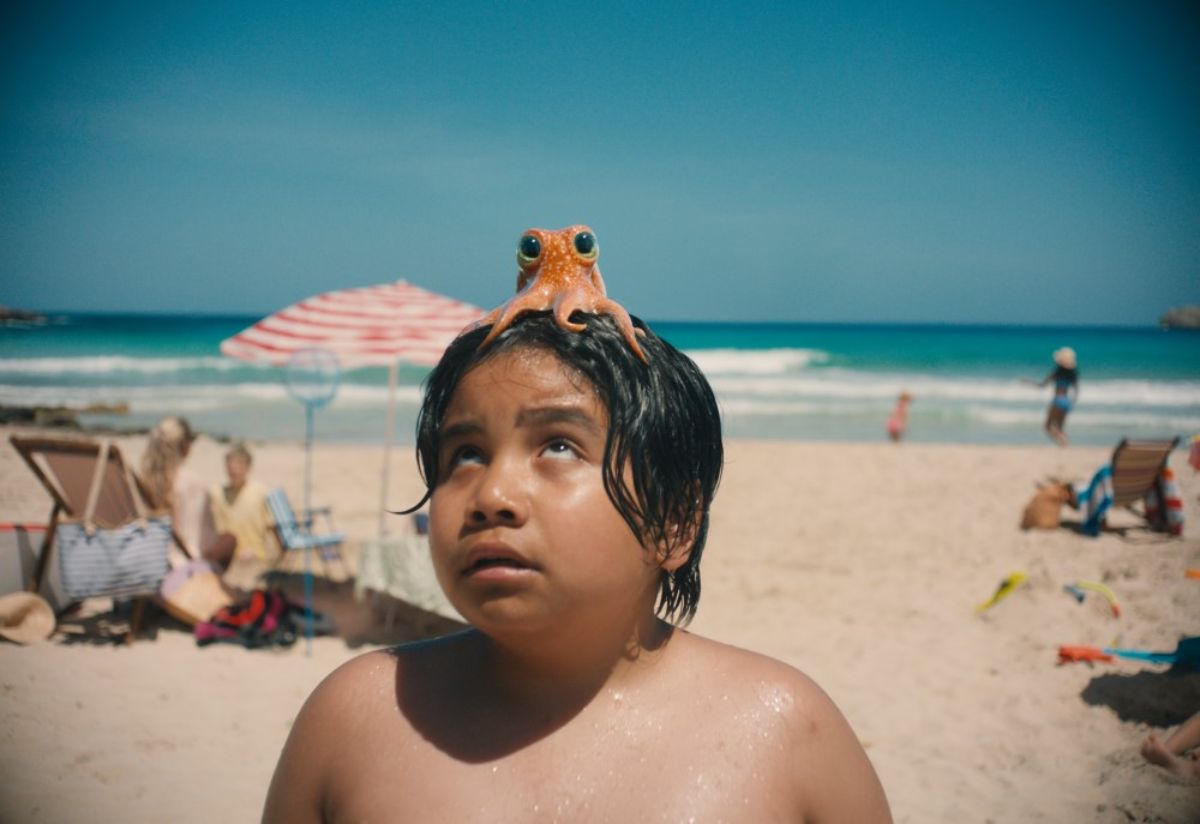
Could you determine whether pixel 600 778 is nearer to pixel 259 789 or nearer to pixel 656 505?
pixel 656 505

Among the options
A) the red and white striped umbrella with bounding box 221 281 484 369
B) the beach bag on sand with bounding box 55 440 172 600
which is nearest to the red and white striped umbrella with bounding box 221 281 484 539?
the red and white striped umbrella with bounding box 221 281 484 369

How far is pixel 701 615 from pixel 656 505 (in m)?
5.74

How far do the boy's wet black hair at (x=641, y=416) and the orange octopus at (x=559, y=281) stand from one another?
0.06ft

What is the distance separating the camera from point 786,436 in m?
19.9

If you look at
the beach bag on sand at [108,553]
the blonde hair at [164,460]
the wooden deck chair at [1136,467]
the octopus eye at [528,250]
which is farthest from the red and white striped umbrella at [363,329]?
the wooden deck chair at [1136,467]

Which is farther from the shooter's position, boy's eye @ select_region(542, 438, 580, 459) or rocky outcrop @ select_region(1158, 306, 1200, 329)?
rocky outcrop @ select_region(1158, 306, 1200, 329)

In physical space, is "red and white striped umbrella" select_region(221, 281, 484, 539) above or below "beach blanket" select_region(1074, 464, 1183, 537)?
above

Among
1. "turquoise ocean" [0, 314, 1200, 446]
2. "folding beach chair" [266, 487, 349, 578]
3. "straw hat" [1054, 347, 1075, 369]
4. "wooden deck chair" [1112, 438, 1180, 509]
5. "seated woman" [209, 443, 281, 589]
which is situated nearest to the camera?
"folding beach chair" [266, 487, 349, 578]

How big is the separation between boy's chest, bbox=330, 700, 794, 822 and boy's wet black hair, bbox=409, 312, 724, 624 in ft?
1.02

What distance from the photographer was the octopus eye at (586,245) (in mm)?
1506

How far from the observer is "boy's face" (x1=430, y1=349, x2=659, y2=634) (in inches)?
48.9

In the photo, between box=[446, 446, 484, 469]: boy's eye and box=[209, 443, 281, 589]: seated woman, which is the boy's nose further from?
box=[209, 443, 281, 589]: seated woman

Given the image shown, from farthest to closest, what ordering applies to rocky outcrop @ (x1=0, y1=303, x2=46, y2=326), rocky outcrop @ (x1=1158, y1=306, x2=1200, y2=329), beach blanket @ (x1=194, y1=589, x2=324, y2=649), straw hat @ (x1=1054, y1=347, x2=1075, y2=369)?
1. rocky outcrop @ (x1=1158, y1=306, x2=1200, y2=329)
2. rocky outcrop @ (x1=0, y1=303, x2=46, y2=326)
3. straw hat @ (x1=1054, y1=347, x2=1075, y2=369)
4. beach blanket @ (x1=194, y1=589, x2=324, y2=649)

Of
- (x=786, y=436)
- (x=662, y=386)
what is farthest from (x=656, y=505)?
(x=786, y=436)
